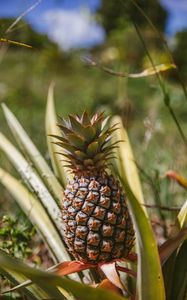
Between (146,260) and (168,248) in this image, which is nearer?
(146,260)

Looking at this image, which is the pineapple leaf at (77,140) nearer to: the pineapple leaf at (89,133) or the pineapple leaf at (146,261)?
the pineapple leaf at (89,133)

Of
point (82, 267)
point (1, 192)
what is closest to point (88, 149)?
point (82, 267)

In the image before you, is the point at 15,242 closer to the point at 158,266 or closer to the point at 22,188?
the point at 22,188

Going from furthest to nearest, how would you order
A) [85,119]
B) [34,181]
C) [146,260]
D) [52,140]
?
[52,140] < [34,181] < [85,119] < [146,260]

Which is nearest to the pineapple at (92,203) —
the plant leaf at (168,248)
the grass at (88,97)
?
the plant leaf at (168,248)

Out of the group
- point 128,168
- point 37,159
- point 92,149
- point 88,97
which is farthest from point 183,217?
point 88,97

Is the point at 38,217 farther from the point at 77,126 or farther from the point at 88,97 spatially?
the point at 88,97

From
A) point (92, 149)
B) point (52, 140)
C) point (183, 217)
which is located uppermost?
point (52, 140)

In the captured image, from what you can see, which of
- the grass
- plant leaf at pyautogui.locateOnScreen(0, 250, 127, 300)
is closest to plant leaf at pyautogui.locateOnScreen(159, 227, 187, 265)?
plant leaf at pyautogui.locateOnScreen(0, 250, 127, 300)
